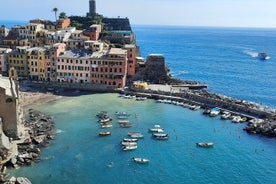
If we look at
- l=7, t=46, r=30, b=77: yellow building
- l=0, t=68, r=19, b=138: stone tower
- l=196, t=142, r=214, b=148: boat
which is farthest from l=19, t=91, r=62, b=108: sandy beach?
l=196, t=142, r=214, b=148: boat

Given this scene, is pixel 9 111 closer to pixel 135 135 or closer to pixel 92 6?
pixel 135 135

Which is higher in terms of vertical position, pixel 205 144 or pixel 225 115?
pixel 225 115

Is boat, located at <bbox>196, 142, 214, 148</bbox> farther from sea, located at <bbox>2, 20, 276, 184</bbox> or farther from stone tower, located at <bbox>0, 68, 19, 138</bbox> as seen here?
stone tower, located at <bbox>0, 68, 19, 138</bbox>

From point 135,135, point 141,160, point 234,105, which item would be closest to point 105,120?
point 135,135

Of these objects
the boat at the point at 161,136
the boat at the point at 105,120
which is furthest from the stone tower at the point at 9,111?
the boat at the point at 161,136

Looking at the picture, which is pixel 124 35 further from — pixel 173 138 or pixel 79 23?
pixel 173 138

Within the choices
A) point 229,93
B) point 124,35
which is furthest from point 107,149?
point 124,35
